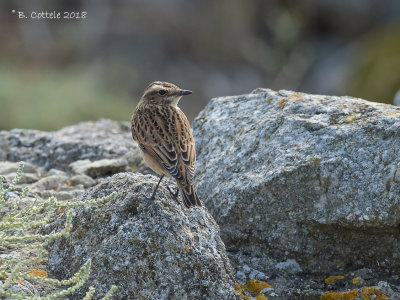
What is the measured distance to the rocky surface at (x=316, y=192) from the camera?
589cm

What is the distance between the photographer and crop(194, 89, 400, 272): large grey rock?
5891mm

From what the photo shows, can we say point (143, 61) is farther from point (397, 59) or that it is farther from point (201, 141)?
point (201, 141)

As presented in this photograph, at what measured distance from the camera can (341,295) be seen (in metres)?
5.71

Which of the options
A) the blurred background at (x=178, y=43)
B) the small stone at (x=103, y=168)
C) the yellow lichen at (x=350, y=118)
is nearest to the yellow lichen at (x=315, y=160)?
the yellow lichen at (x=350, y=118)

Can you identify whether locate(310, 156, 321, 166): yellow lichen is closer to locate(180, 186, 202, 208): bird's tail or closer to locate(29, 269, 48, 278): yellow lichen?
locate(180, 186, 202, 208): bird's tail

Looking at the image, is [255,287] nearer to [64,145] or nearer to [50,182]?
[50,182]

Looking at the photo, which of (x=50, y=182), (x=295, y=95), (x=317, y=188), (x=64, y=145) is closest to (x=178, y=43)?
(x=64, y=145)

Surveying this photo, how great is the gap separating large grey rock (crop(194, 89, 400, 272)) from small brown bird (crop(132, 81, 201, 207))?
0.42 m

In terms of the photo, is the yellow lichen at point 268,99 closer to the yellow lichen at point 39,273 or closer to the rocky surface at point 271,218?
the rocky surface at point 271,218

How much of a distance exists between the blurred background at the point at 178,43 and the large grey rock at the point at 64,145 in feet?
36.9

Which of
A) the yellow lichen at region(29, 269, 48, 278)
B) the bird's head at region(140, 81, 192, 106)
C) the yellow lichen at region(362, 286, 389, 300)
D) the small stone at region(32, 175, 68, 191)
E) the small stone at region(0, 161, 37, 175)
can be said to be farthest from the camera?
the small stone at region(0, 161, 37, 175)

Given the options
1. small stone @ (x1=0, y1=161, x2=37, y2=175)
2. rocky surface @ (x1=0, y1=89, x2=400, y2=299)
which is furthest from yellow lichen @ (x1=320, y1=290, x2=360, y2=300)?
small stone @ (x1=0, y1=161, x2=37, y2=175)

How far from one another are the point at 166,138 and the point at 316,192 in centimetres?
153

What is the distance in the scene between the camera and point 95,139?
9062 millimetres
